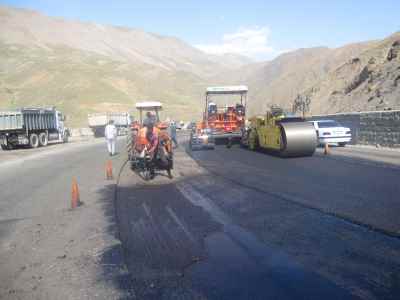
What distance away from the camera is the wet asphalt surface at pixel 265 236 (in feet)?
15.2

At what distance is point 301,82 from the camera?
9331cm

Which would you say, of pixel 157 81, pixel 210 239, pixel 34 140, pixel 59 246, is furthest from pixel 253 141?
pixel 157 81

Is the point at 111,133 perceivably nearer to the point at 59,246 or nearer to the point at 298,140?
the point at 298,140

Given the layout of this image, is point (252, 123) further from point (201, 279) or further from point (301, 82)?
point (301, 82)

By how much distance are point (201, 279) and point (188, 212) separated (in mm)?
3320

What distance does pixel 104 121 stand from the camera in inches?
1966

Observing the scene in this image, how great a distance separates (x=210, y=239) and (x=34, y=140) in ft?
94.1

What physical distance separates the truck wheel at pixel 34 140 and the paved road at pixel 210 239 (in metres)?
21.0

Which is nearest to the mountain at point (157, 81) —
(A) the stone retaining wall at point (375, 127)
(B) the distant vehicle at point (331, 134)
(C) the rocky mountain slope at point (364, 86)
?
(C) the rocky mountain slope at point (364, 86)

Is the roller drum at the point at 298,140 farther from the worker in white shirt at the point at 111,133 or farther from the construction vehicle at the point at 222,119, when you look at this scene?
the worker in white shirt at the point at 111,133

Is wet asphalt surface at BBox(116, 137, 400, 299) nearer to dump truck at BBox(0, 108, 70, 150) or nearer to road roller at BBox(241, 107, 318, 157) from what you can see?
road roller at BBox(241, 107, 318, 157)

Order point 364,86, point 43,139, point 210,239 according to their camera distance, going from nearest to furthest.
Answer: point 210,239
point 43,139
point 364,86

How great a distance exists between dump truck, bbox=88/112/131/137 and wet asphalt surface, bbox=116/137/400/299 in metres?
39.4

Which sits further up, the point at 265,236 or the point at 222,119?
the point at 222,119
